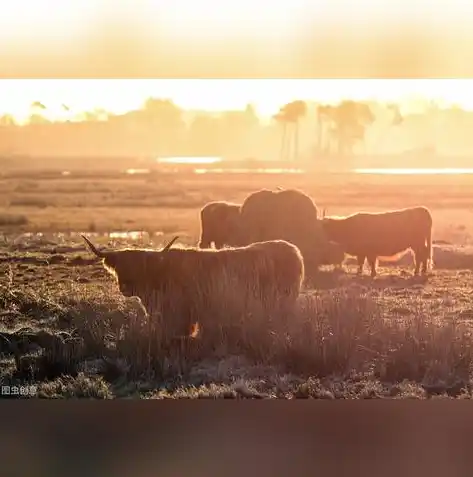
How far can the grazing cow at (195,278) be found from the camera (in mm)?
4473

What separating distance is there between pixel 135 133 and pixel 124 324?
1096 millimetres

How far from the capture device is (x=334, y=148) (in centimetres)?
454

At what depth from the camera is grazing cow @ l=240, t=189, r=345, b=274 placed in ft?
14.8

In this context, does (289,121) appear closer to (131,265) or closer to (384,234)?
(384,234)

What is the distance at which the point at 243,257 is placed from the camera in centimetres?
452

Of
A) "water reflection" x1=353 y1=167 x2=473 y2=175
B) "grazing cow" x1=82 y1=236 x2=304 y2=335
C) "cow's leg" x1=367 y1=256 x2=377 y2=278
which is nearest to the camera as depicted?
"water reflection" x1=353 y1=167 x2=473 y2=175

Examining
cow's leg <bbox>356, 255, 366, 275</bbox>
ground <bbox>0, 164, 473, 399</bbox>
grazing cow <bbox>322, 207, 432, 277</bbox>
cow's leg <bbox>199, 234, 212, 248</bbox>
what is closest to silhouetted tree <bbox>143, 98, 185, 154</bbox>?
ground <bbox>0, 164, 473, 399</bbox>

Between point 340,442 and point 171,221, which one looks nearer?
point 340,442

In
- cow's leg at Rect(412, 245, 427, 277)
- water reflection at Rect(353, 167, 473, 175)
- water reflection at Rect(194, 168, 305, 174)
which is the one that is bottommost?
cow's leg at Rect(412, 245, 427, 277)

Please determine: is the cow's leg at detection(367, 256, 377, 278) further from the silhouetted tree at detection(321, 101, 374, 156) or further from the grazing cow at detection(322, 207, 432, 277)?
the silhouetted tree at detection(321, 101, 374, 156)

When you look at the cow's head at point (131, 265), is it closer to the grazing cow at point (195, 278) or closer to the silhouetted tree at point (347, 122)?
the grazing cow at point (195, 278)

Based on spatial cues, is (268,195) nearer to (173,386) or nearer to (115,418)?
(173,386)

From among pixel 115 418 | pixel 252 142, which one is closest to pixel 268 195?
pixel 252 142
